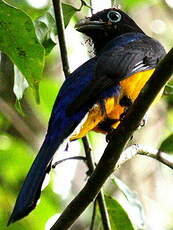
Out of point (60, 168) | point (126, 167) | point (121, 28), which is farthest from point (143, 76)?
point (126, 167)

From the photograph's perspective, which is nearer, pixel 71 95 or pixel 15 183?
pixel 71 95

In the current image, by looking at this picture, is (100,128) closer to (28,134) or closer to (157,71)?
(157,71)

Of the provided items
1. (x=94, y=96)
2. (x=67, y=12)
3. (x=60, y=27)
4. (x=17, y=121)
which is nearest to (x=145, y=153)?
(x=94, y=96)

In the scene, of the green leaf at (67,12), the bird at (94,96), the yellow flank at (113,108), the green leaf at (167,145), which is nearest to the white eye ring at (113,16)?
the bird at (94,96)

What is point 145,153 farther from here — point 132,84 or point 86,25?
point 86,25

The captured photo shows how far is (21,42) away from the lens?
3.26 meters

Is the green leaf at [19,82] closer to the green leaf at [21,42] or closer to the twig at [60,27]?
the green leaf at [21,42]

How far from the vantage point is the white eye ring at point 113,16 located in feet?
15.9

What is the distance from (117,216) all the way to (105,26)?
1.57 meters

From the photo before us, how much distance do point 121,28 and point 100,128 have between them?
1.03 metres

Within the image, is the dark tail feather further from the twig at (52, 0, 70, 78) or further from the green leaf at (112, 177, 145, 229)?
the green leaf at (112, 177, 145, 229)

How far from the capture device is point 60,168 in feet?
20.1

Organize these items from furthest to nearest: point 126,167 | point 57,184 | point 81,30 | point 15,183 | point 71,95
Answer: point 126,167, point 57,184, point 15,183, point 81,30, point 71,95

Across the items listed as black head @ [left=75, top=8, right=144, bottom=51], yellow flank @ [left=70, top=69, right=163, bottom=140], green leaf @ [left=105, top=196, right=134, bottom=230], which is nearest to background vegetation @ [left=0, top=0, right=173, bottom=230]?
green leaf @ [left=105, top=196, right=134, bottom=230]
